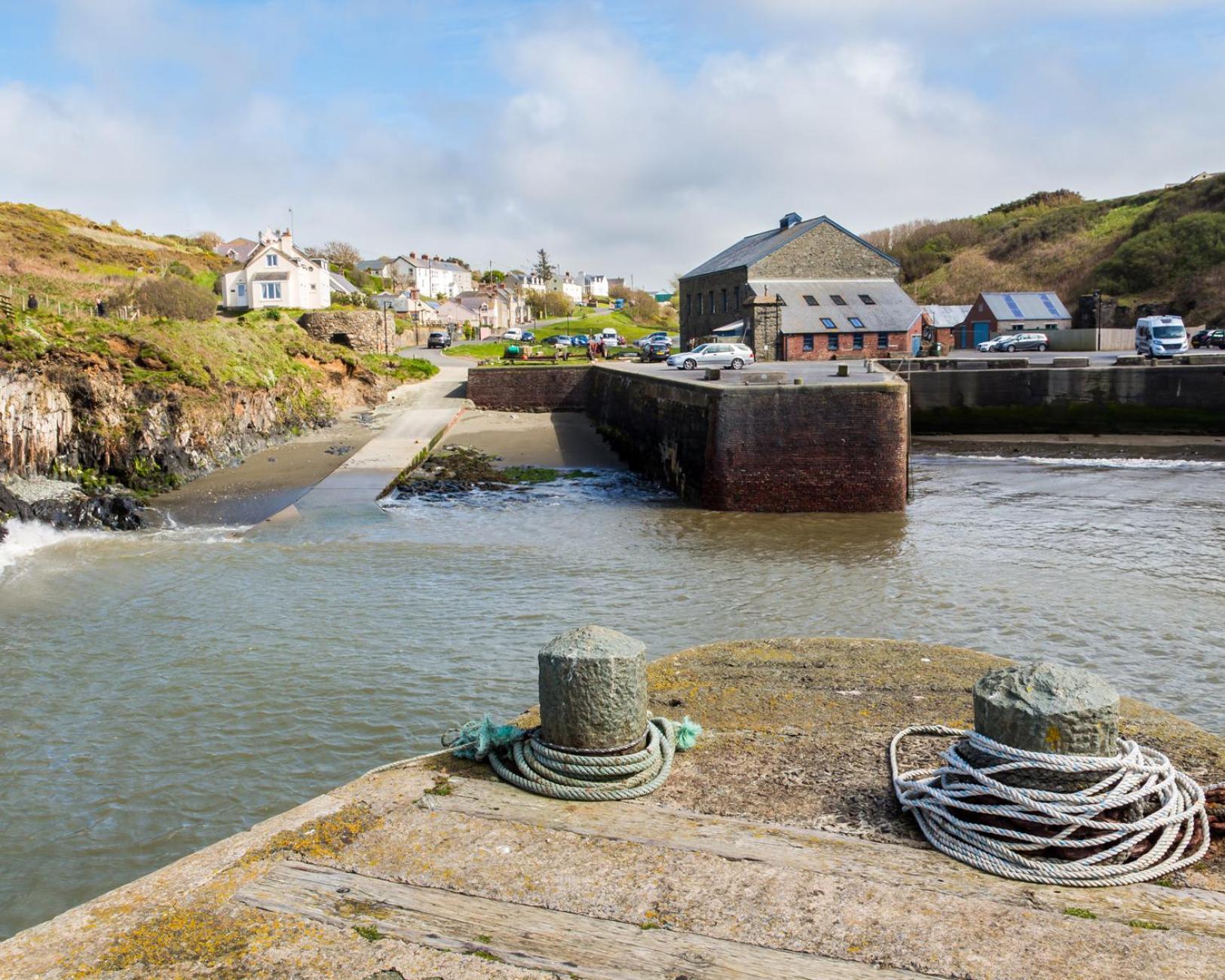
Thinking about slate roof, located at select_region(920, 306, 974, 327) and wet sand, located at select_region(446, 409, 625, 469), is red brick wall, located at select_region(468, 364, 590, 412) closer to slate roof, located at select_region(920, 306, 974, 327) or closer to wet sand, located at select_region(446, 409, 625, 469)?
wet sand, located at select_region(446, 409, 625, 469)

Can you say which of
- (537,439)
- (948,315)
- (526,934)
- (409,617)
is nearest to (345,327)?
(537,439)

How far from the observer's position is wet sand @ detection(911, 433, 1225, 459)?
87.1 feet

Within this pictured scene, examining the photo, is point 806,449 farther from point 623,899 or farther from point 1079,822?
point 623,899

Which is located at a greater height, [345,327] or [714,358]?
[345,327]

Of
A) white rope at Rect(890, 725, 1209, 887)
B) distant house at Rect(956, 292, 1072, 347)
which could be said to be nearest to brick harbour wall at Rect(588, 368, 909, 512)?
white rope at Rect(890, 725, 1209, 887)

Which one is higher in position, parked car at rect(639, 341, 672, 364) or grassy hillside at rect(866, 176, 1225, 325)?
grassy hillside at rect(866, 176, 1225, 325)

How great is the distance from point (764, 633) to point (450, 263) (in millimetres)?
119960

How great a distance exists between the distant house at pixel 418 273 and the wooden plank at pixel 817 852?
10286 centimetres

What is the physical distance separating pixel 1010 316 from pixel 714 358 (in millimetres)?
25262

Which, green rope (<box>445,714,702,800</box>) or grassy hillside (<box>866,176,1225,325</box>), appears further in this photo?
grassy hillside (<box>866,176,1225,325</box>)

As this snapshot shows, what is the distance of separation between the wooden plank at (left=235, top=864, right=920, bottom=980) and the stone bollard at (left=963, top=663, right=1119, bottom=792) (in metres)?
1.04

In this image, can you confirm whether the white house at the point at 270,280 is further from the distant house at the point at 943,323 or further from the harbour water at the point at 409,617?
the harbour water at the point at 409,617

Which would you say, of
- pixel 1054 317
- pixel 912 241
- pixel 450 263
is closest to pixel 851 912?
pixel 1054 317

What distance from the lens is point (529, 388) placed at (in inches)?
1400
